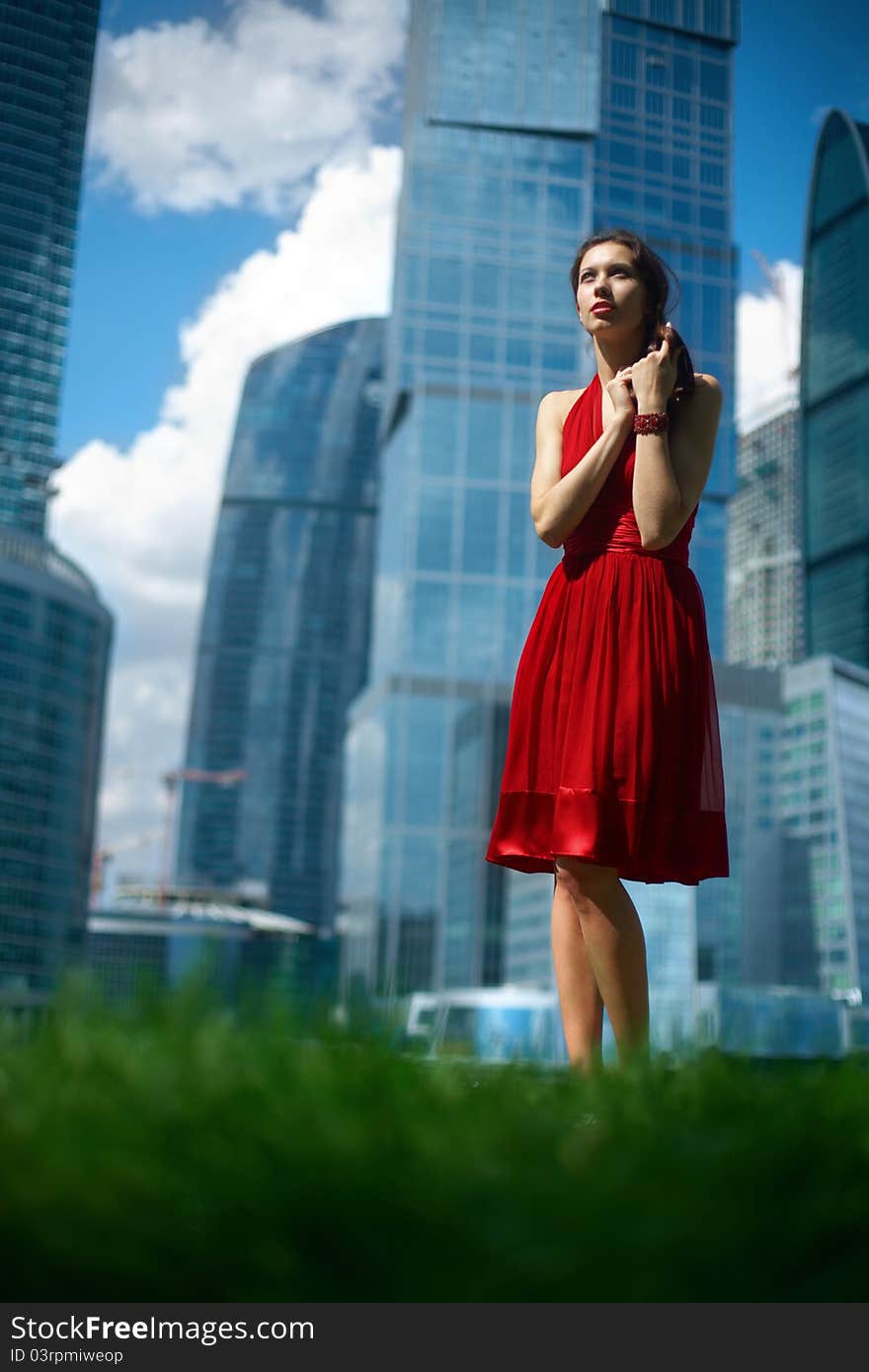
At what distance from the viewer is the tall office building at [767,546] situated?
106 m

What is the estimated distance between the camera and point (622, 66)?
70125 millimetres

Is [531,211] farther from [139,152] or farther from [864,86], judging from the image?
[139,152]

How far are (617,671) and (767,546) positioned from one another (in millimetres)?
110087

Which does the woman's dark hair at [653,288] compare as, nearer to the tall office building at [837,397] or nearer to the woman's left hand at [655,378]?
the woman's left hand at [655,378]

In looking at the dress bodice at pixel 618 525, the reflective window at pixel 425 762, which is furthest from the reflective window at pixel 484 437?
the dress bodice at pixel 618 525


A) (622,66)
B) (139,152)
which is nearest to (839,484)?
(622,66)

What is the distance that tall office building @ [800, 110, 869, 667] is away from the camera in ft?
220

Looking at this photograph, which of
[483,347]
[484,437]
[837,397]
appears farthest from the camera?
[837,397]

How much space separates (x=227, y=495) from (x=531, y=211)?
44.5 metres

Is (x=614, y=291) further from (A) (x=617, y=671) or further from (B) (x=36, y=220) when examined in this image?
(B) (x=36, y=220)

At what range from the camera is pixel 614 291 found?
7.48 ft

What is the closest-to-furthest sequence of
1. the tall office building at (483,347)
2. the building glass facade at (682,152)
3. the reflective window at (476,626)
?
the tall office building at (483,347)
the reflective window at (476,626)
the building glass facade at (682,152)

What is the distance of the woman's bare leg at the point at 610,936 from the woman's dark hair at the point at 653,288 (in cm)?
76

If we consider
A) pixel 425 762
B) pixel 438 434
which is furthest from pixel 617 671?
pixel 438 434
